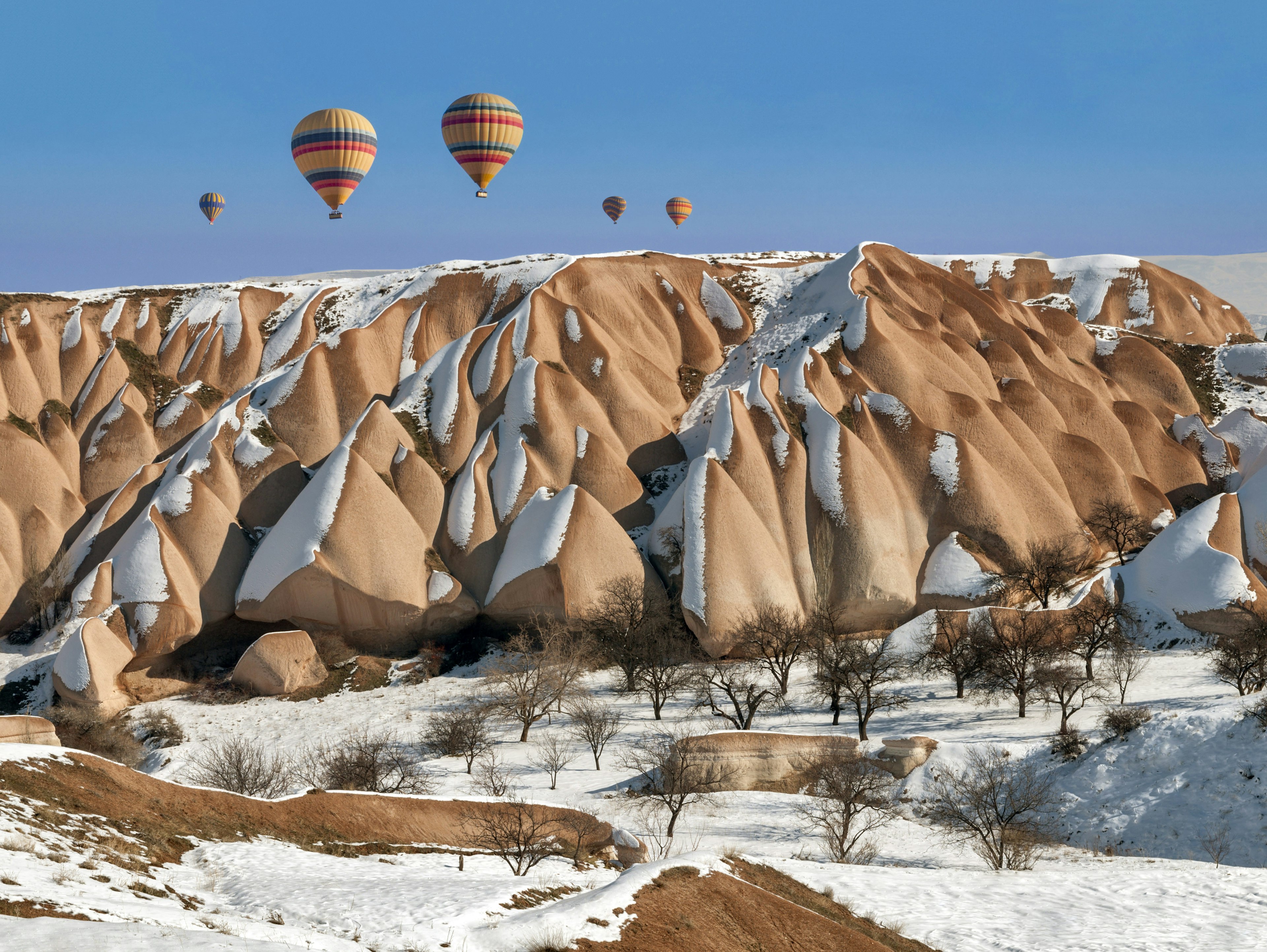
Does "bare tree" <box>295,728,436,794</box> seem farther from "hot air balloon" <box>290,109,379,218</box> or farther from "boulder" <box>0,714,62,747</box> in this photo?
"hot air balloon" <box>290,109,379,218</box>

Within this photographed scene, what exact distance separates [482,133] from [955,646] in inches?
1418

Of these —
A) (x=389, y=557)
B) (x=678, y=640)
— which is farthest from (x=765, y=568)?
(x=389, y=557)

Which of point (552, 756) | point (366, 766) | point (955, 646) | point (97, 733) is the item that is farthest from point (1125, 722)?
point (97, 733)

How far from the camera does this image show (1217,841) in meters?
26.0

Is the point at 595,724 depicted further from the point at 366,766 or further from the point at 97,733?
the point at 97,733

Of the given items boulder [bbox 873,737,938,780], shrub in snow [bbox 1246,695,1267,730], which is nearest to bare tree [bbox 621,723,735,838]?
boulder [bbox 873,737,938,780]

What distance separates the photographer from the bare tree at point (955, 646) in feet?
128

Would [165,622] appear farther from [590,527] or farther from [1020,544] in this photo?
[1020,544]

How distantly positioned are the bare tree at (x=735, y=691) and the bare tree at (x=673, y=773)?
2328mm

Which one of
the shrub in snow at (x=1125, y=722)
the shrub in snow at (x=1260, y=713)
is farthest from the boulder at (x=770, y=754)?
the shrub in snow at (x=1260, y=713)

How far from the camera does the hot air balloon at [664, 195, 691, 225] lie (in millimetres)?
87938

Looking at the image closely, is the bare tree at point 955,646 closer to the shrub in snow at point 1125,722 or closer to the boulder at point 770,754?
the shrub in snow at point 1125,722

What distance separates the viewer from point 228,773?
31.6 meters

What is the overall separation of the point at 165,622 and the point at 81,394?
76.9 feet
